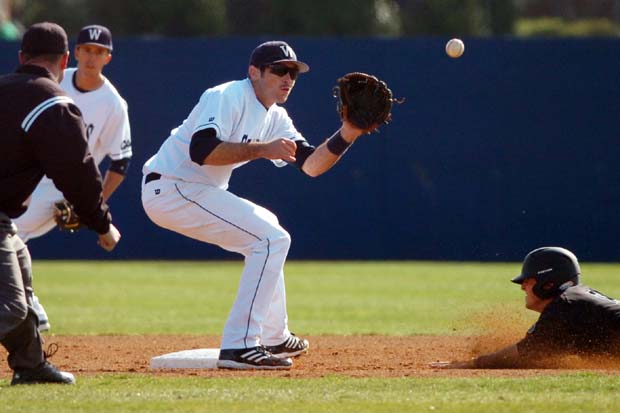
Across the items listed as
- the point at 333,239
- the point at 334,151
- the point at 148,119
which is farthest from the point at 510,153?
→ the point at 334,151

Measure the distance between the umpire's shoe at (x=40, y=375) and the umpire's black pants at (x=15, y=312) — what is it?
28mm

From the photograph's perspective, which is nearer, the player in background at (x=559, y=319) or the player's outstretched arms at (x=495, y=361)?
the player in background at (x=559, y=319)

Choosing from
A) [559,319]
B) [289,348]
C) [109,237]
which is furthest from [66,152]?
[559,319]

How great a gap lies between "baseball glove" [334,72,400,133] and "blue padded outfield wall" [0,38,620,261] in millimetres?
8995

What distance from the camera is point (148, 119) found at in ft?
53.1

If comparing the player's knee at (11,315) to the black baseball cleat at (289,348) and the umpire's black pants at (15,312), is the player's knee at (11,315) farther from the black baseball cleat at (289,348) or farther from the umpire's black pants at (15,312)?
the black baseball cleat at (289,348)

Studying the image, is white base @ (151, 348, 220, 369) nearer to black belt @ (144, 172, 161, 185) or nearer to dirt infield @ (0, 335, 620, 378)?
dirt infield @ (0, 335, 620, 378)

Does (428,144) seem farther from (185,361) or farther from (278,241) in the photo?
(185,361)

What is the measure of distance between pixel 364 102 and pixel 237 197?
934 millimetres

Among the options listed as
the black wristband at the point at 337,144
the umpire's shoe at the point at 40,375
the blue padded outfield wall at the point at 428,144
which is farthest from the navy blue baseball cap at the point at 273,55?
the blue padded outfield wall at the point at 428,144

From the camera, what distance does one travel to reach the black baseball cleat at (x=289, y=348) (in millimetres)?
Result: 7203

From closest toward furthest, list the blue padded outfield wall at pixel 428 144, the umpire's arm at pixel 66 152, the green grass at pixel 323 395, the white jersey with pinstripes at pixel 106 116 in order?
the green grass at pixel 323 395, the umpire's arm at pixel 66 152, the white jersey with pinstripes at pixel 106 116, the blue padded outfield wall at pixel 428 144

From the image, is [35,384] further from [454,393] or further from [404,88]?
[404,88]

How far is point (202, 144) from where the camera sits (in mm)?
6551
